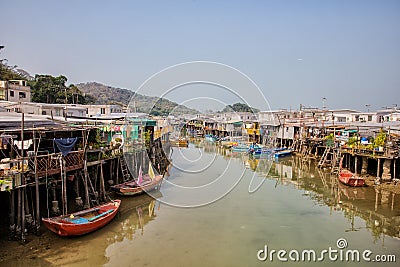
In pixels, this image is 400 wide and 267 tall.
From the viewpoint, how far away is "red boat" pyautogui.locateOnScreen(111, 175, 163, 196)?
15.2m

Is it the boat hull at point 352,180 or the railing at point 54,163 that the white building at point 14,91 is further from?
the boat hull at point 352,180

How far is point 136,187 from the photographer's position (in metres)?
15.6

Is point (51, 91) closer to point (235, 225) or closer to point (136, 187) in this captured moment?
point (136, 187)

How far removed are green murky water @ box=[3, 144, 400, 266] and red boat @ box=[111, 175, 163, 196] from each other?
16.5 inches

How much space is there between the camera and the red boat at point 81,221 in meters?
9.91

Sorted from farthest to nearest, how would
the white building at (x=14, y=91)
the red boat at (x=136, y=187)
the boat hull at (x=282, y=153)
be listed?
the boat hull at (x=282, y=153)
the white building at (x=14, y=91)
the red boat at (x=136, y=187)

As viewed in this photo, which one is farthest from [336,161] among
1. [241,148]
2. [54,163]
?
[54,163]

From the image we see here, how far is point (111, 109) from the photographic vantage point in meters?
34.2

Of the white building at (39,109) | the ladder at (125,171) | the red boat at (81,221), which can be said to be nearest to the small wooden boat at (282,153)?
the ladder at (125,171)

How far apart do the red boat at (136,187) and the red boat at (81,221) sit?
9.33 feet

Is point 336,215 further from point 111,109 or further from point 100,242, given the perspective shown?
point 111,109

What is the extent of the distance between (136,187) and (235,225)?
5.82 meters

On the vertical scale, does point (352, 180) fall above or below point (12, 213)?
below

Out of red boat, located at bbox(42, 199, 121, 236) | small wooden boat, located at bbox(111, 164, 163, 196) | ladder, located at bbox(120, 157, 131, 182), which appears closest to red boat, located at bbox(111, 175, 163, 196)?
small wooden boat, located at bbox(111, 164, 163, 196)
